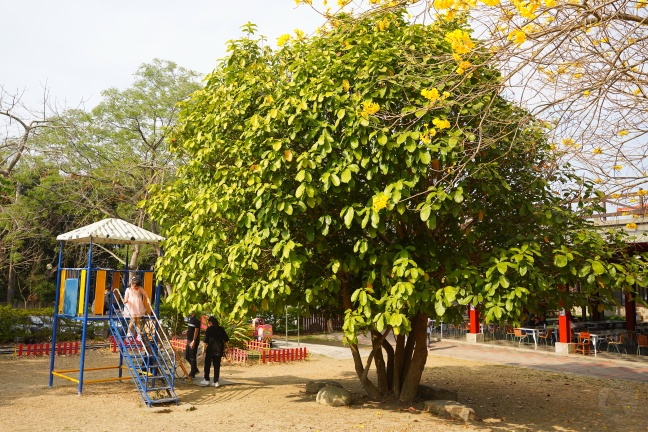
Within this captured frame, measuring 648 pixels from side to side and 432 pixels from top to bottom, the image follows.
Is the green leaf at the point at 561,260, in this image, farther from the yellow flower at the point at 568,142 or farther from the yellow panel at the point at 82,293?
the yellow panel at the point at 82,293

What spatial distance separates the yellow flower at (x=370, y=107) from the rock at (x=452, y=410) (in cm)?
487

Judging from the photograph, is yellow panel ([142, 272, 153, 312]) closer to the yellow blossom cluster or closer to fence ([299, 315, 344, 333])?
the yellow blossom cluster

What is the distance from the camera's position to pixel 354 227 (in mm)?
8586

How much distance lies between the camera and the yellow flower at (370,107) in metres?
7.14

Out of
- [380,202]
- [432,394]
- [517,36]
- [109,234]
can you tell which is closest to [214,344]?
[109,234]

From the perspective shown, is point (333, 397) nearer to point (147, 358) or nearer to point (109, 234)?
point (147, 358)

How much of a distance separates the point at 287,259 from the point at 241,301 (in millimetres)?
914

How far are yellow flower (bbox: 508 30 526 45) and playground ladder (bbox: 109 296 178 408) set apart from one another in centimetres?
742

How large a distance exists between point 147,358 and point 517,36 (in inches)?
311

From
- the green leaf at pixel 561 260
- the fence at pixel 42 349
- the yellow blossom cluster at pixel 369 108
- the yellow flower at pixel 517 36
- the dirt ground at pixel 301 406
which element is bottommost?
the dirt ground at pixel 301 406

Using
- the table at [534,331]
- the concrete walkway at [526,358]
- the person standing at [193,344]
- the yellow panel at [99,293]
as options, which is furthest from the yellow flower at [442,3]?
the table at [534,331]

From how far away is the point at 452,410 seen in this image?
351 inches

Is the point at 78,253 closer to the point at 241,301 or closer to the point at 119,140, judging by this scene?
the point at 119,140

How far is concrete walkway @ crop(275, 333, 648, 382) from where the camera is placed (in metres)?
Result: 14.2
